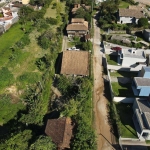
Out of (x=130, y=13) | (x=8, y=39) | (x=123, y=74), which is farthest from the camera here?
(x=130, y=13)

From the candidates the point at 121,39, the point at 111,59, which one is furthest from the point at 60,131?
the point at 121,39

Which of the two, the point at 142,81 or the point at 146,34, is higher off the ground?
the point at 146,34

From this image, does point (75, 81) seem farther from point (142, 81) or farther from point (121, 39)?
point (121, 39)

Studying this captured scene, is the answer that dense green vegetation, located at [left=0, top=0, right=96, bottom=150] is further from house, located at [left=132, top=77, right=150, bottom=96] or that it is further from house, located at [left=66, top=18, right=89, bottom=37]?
house, located at [left=132, top=77, right=150, bottom=96]

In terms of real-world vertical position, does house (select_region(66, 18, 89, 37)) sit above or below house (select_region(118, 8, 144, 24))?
below

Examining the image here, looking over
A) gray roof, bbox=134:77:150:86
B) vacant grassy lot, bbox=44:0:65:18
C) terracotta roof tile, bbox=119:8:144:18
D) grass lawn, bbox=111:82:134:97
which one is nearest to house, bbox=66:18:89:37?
terracotta roof tile, bbox=119:8:144:18

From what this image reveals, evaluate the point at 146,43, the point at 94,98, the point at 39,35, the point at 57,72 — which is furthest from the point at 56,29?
the point at 94,98
